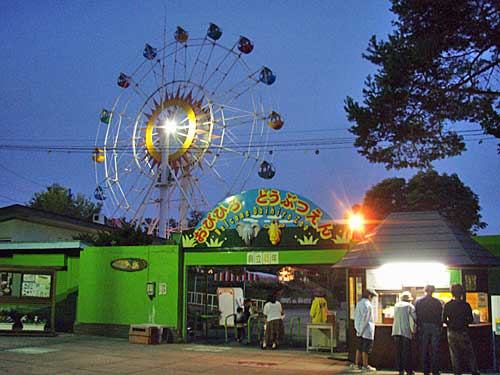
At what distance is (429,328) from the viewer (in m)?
11.4

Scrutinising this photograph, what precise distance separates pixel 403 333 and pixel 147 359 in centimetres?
581

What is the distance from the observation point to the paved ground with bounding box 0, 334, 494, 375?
11852 millimetres

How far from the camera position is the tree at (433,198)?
4294 centimetres

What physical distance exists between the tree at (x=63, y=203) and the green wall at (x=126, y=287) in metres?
33.5

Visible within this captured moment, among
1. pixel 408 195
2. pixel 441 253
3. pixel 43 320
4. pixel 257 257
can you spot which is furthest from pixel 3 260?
pixel 408 195

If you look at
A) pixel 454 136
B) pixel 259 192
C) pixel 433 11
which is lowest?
pixel 259 192

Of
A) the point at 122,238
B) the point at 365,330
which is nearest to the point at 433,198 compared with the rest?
the point at 122,238

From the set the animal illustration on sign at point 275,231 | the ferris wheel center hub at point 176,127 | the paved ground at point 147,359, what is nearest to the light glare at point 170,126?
the ferris wheel center hub at point 176,127

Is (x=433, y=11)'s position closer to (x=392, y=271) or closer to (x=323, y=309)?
(x=392, y=271)

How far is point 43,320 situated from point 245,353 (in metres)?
7.21

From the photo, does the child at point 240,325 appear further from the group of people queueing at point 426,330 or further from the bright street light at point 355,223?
the group of people queueing at point 426,330

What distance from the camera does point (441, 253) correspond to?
1277cm

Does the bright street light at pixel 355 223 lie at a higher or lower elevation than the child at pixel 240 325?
higher

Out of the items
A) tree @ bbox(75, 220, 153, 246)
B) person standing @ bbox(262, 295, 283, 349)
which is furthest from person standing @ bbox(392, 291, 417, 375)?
tree @ bbox(75, 220, 153, 246)
